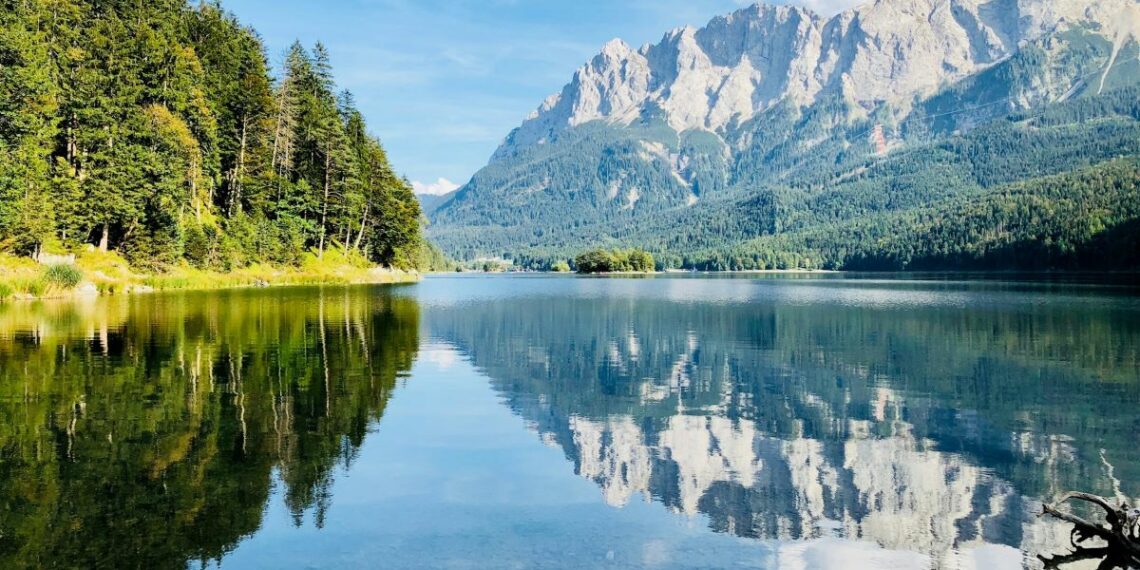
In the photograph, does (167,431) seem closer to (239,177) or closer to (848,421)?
(848,421)

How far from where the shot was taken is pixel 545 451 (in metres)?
15.6

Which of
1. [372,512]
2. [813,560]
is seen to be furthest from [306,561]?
[813,560]

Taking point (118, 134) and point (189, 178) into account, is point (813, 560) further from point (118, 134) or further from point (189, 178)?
point (189, 178)

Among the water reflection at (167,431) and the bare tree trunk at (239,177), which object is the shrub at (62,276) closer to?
the water reflection at (167,431)

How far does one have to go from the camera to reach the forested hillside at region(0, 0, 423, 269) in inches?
2228

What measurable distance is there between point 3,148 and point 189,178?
2494 centimetres

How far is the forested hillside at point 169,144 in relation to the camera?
5659cm

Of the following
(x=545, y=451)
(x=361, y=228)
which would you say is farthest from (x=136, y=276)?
(x=545, y=451)

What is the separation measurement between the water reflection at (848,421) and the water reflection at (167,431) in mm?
4543

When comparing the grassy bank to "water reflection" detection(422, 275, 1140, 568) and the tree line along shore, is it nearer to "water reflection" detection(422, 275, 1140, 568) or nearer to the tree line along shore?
the tree line along shore

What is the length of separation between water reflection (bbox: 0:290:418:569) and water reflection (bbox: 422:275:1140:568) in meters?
4.54

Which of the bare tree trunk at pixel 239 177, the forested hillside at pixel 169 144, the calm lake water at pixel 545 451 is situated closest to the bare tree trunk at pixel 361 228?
the forested hillside at pixel 169 144

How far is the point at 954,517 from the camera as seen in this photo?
37.0 feet

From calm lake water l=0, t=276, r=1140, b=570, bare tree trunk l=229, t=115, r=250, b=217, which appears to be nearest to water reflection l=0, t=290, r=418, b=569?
calm lake water l=0, t=276, r=1140, b=570
